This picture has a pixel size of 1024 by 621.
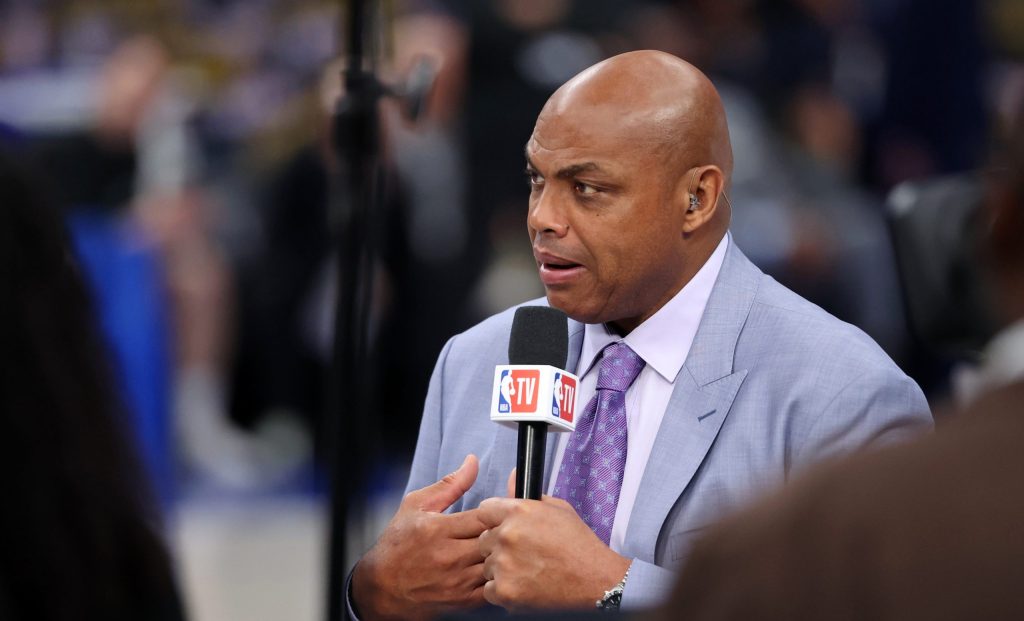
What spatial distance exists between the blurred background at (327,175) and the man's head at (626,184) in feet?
9.23

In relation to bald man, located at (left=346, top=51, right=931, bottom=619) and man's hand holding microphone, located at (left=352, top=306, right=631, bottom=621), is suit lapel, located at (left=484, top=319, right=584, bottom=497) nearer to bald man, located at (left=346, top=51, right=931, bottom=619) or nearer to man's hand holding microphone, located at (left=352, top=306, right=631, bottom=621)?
bald man, located at (left=346, top=51, right=931, bottom=619)

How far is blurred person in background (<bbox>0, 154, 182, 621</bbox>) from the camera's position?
1.30 m

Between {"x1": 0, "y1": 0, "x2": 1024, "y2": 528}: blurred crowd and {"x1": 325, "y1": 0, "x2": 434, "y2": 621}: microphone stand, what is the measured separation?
246 centimetres

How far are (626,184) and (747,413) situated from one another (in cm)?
39

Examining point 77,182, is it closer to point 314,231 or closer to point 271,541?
point 314,231

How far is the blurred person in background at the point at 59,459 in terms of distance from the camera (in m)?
1.30

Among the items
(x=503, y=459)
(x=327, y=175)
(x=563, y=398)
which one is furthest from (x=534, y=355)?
(x=327, y=175)

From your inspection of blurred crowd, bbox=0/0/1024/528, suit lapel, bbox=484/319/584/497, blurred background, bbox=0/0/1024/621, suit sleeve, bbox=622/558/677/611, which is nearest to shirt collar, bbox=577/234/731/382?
suit lapel, bbox=484/319/584/497

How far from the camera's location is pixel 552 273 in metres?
2.24

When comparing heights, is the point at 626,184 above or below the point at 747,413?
above

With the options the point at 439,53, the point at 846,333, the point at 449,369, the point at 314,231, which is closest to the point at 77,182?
the point at 314,231

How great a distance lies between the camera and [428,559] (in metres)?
2.05

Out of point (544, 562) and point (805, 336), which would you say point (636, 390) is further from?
point (544, 562)

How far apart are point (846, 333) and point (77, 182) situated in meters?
4.08
